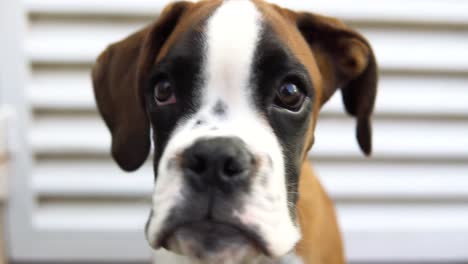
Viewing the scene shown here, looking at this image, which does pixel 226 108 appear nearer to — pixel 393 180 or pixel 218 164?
pixel 218 164

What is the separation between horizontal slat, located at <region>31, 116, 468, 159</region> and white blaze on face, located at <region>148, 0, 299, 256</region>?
0.84 m

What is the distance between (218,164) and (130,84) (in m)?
0.40

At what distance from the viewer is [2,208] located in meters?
2.04

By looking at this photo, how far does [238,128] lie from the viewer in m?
1.08

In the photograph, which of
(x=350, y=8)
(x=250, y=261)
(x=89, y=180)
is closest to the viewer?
(x=250, y=261)

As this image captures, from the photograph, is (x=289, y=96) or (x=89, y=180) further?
(x=89, y=180)

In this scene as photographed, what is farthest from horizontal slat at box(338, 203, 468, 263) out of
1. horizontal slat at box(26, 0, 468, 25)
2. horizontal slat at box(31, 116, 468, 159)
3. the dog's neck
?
the dog's neck

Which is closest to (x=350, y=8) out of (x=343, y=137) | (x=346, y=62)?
(x=343, y=137)

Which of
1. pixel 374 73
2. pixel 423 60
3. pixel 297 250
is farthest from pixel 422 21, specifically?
pixel 297 250

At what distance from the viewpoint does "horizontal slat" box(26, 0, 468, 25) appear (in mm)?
1849

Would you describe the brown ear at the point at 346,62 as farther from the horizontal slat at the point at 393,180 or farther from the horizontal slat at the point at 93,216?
the horizontal slat at the point at 93,216

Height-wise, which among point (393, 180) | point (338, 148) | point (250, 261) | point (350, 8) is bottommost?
point (393, 180)

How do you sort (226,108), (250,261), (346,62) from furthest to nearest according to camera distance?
(346,62)
(250,261)
(226,108)

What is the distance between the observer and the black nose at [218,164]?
99cm
